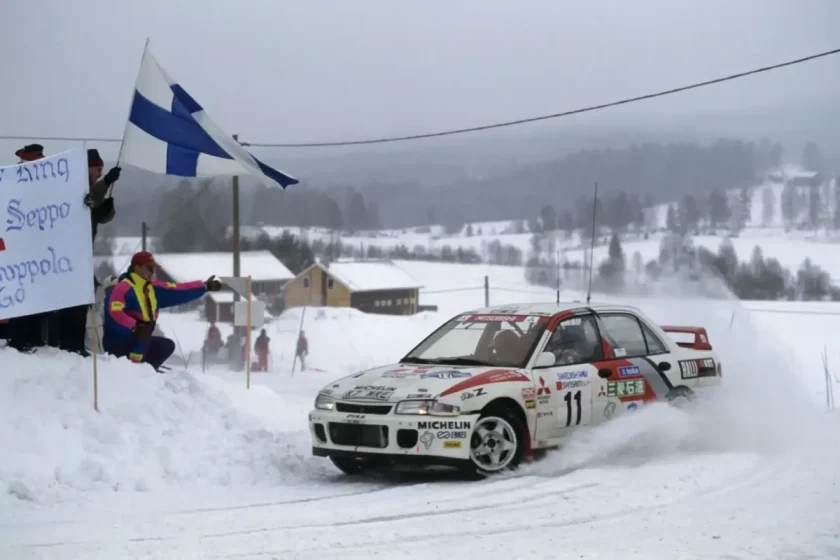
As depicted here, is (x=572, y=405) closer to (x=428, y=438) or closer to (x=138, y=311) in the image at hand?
(x=428, y=438)

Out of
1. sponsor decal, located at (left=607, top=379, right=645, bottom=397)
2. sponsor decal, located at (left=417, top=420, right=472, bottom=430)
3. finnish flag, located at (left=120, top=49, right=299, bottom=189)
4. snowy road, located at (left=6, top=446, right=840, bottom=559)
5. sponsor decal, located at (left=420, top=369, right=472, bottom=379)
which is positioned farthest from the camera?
finnish flag, located at (left=120, top=49, right=299, bottom=189)

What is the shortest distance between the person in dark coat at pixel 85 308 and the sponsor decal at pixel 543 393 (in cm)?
434

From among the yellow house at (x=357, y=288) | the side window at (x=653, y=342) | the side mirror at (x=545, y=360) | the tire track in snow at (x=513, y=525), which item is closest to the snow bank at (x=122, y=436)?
the tire track in snow at (x=513, y=525)

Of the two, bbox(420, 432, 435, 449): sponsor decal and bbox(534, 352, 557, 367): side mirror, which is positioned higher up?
bbox(534, 352, 557, 367): side mirror

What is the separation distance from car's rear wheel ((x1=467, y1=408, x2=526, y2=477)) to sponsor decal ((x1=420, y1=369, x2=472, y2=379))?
0.43 meters

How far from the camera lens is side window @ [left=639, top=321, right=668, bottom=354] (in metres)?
10.4

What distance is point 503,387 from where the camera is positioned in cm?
870

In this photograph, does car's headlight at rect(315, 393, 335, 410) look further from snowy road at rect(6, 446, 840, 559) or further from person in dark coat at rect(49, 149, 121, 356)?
Result: person in dark coat at rect(49, 149, 121, 356)

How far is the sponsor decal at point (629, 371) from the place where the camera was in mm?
9859

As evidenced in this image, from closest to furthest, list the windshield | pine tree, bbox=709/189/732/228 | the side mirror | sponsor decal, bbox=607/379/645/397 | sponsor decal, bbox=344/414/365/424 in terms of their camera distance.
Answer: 1. sponsor decal, bbox=344/414/365/424
2. the side mirror
3. the windshield
4. sponsor decal, bbox=607/379/645/397
5. pine tree, bbox=709/189/732/228

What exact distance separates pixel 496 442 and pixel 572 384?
110 centimetres

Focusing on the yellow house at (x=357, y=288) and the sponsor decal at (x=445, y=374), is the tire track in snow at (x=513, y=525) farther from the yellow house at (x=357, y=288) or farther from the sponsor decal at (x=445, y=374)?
the yellow house at (x=357, y=288)

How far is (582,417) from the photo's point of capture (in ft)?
30.9

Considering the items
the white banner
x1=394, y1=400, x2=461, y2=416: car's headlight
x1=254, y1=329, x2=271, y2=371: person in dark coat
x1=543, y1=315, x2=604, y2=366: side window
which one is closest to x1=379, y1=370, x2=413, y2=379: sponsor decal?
x1=394, y1=400, x2=461, y2=416: car's headlight
